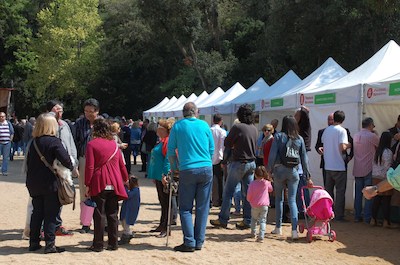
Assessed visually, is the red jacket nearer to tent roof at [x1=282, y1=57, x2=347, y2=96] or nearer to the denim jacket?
the denim jacket

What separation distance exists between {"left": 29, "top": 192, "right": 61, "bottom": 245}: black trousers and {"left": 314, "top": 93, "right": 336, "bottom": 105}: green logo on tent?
6.33 meters

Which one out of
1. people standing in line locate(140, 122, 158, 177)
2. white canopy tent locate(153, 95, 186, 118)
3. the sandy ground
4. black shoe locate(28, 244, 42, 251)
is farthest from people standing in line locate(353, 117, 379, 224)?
white canopy tent locate(153, 95, 186, 118)

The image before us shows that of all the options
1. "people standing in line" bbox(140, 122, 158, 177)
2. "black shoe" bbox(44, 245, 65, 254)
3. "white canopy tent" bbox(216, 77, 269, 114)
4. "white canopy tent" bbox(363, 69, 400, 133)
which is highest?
"white canopy tent" bbox(216, 77, 269, 114)

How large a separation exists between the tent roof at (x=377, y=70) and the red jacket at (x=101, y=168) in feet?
18.0

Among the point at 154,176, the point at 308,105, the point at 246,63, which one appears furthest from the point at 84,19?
the point at 154,176

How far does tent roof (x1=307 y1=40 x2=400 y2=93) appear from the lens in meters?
10.7

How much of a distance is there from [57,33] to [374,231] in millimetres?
38968

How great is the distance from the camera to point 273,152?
8.18m

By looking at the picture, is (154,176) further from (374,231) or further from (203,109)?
(203,109)

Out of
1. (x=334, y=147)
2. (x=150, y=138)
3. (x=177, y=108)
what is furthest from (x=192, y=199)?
(x=177, y=108)

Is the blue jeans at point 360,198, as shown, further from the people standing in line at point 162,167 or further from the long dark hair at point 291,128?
the people standing in line at point 162,167

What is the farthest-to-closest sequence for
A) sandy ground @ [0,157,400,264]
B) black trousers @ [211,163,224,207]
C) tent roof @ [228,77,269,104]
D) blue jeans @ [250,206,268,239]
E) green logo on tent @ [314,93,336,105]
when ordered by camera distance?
tent roof @ [228,77,269,104], black trousers @ [211,163,224,207], green logo on tent @ [314,93,336,105], blue jeans @ [250,206,268,239], sandy ground @ [0,157,400,264]

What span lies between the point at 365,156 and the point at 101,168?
198 inches

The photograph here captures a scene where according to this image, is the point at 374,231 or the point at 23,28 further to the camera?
the point at 23,28
